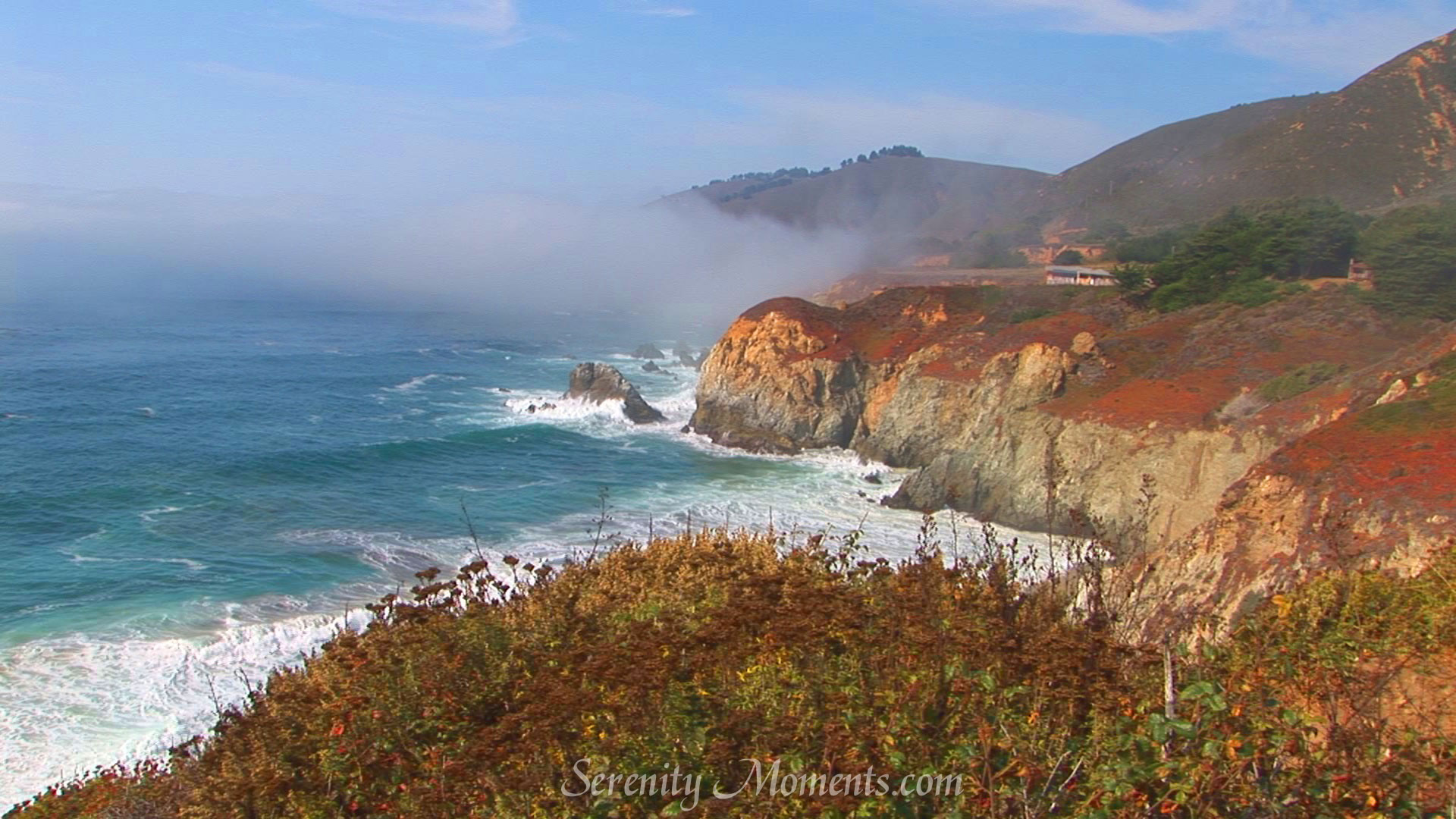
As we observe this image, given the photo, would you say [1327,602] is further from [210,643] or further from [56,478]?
[56,478]

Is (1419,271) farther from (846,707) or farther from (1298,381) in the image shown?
(846,707)

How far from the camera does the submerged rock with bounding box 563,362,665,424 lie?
46.5 m

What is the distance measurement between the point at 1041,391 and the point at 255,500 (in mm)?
25735

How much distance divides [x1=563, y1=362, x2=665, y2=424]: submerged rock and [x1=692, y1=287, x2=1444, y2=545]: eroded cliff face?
315 cm

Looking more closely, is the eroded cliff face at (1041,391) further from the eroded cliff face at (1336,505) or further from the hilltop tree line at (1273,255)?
the hilltop tree line at (1273,255)

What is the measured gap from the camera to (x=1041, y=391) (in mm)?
32219

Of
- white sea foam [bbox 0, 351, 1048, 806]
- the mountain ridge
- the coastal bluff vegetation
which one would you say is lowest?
white sea foam [bbox 0, 351, 1048, 806]

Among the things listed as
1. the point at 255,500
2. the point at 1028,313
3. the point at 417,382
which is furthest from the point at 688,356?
the point at 255,500

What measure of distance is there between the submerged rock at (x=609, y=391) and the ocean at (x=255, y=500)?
0.84 metres

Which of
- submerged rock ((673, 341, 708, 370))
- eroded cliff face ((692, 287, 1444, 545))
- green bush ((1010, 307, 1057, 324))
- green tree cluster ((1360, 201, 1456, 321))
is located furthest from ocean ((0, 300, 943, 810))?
green tree cluster ((1360, 201, 1456, 321))

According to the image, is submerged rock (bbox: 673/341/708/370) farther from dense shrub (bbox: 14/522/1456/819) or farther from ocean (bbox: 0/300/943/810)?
dense shrub (bbox: 14/522/1456/819)

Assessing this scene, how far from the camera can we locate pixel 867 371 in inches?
1639

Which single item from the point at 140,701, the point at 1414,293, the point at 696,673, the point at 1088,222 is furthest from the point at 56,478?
the point at 1088,222

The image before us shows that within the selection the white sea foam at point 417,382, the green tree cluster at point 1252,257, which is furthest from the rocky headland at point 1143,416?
the white sea foam at point 417,382
